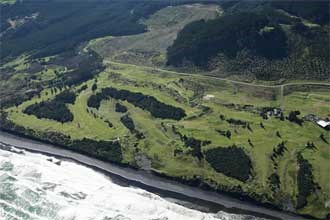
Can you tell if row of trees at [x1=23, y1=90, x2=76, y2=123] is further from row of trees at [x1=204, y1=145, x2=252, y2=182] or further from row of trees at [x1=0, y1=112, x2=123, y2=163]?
row of trees at [x1=204, y1=145, x2=252, y2=182]

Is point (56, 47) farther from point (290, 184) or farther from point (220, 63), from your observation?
point (290, 184)

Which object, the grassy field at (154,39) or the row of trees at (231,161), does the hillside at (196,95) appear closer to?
the row of trees at (231,161)

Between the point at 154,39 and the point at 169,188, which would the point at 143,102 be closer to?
the point at 169,188

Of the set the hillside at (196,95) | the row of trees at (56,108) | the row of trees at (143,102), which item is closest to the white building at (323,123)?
the hillside at (196,95)

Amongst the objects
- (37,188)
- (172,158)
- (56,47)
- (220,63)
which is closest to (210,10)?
(220,63)

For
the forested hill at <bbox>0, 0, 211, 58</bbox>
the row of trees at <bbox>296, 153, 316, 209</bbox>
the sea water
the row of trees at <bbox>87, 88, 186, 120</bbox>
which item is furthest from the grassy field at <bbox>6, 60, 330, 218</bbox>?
the forested hill at <bbox>0, 0, 211, 58</bbox>
